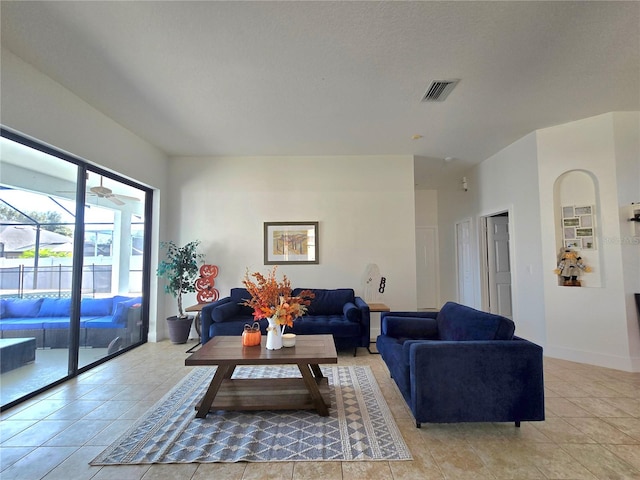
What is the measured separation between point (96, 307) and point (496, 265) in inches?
239

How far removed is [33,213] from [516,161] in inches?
228

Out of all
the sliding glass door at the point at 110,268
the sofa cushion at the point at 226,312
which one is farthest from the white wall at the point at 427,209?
the sliding glass door at the point at 110,268

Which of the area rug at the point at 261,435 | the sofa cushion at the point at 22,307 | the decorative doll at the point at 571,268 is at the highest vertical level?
the decorative doll at the point at 571,268

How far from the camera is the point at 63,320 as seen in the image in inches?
121

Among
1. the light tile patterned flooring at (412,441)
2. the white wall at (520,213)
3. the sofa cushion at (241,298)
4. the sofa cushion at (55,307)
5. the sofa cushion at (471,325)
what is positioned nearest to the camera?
the light tile patterned flooring at (412,441)

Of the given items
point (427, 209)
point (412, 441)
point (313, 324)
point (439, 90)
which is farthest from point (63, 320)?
point (427, 209)

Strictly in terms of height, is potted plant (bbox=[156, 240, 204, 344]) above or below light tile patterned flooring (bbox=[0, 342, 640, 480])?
above

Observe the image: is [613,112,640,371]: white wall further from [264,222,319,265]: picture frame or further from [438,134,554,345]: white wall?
[264,222,319,265]: picture frame

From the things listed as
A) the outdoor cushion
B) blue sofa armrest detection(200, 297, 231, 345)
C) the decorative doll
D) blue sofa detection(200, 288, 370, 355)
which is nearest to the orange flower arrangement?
blue sofa detection(200, 288, 370, 355)

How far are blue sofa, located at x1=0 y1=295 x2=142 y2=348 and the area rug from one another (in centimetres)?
140

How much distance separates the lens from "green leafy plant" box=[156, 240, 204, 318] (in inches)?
171

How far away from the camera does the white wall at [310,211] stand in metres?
4.74

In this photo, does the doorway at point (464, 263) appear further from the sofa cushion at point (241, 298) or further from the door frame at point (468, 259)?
the sofa cushion at point (241, 298)

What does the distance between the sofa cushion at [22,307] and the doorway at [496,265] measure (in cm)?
617
